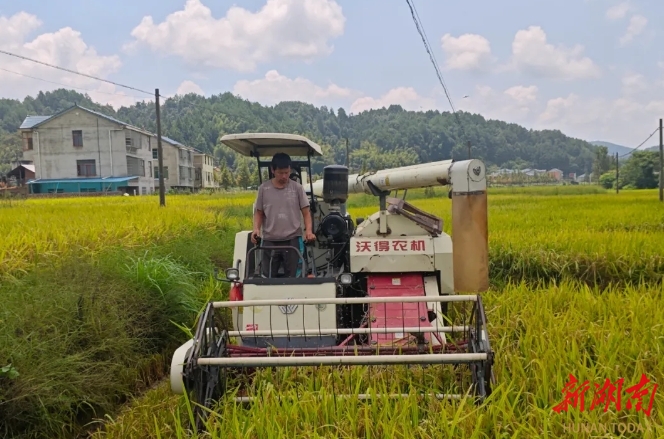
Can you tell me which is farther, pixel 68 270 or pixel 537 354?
pixel 68 270

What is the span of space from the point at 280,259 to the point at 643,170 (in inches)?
2336

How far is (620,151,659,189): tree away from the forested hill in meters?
13.5

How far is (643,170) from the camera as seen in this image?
5397 centimetres

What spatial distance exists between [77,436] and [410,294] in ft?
8.96

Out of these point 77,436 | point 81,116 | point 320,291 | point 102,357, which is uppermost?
point 81,116

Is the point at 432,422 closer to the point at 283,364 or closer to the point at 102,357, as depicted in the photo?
the point at 283,364

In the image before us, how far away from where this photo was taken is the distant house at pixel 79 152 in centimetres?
3741

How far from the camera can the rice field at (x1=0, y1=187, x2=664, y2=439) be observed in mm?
2447

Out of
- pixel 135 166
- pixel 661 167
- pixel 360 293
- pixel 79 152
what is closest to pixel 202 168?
pixel 135 166

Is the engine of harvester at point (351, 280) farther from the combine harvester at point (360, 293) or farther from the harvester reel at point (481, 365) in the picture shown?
the harvester reel at point (481, 365)

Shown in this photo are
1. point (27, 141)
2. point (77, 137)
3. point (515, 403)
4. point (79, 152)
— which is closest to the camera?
point (515, 403)

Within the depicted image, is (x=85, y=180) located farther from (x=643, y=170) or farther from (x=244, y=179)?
(x=643, y=170)

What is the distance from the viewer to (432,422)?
96.0 inches

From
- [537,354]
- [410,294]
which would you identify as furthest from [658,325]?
[410,294]
